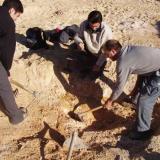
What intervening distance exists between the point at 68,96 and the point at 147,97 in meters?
1.82

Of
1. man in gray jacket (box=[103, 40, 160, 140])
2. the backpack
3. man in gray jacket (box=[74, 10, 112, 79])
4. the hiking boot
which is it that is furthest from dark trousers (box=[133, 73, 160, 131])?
the backpack

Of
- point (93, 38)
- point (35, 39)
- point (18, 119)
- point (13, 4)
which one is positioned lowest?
point (18, 119)

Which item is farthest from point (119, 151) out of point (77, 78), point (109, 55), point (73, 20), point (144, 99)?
point (73, 20)

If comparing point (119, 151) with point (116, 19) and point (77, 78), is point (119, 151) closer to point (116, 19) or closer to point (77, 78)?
point (77, 78)

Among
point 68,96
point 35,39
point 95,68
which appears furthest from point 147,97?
point 35,39

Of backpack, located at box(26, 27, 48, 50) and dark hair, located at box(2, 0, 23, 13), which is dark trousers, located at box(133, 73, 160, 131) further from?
backpack, located at box(26, 27, 48, 50)

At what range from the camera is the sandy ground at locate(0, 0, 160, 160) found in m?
6.20

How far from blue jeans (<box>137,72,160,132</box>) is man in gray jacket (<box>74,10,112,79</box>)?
42.8 inches

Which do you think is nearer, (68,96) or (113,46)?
(113,46)

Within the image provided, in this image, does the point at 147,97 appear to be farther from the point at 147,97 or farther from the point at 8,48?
the point at 8,48

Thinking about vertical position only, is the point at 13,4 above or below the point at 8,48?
above

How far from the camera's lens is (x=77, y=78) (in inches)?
303

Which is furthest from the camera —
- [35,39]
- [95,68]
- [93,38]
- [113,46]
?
[35,39]

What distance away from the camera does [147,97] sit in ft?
20.4
